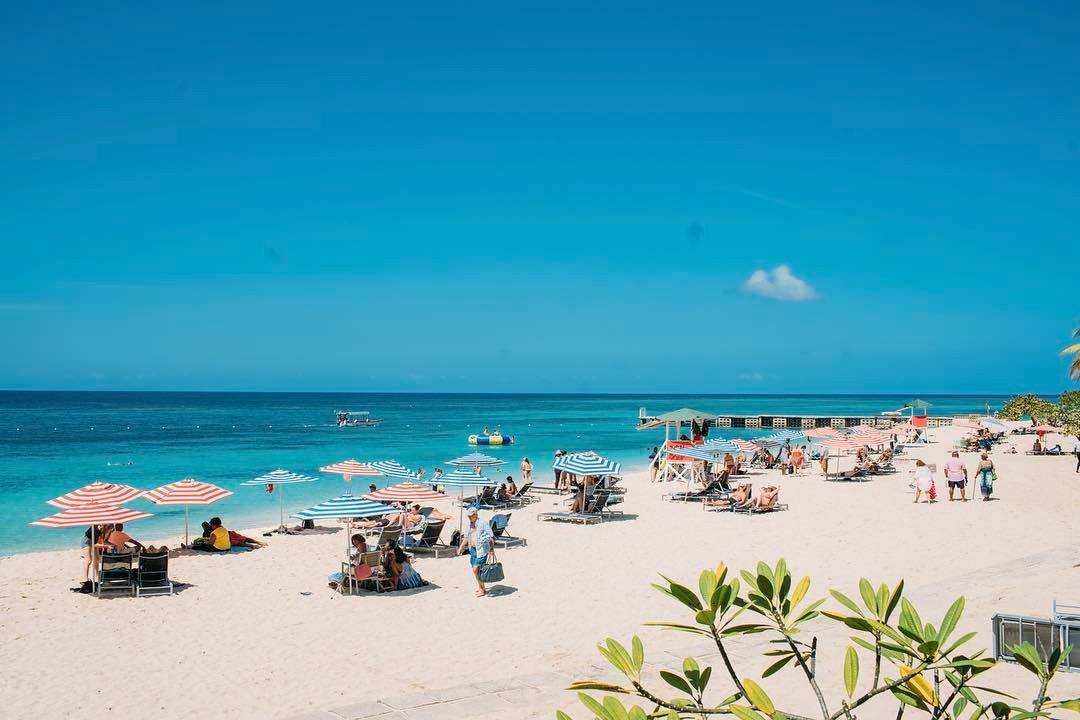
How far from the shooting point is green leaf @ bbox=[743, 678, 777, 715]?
2.11m

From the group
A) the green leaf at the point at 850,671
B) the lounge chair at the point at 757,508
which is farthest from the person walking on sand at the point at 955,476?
the green leaf at the point at 850,671

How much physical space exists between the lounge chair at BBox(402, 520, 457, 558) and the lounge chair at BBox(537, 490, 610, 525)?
13.6 feet

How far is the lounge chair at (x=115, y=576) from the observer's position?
11.9m

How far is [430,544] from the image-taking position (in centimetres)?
1474

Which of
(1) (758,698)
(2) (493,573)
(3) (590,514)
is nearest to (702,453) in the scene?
(3) (590,514)

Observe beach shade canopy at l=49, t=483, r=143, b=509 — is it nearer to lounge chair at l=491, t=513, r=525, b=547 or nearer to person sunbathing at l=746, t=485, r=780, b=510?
lounge chair at l=491, t=513, r=525, b=547

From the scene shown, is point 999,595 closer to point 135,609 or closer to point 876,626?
point 876,626

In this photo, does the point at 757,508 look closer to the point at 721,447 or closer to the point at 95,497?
the point at 721,447

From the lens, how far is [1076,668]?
5.66m

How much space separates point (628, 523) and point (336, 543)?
242 inches

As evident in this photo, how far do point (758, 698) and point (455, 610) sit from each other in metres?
9.09

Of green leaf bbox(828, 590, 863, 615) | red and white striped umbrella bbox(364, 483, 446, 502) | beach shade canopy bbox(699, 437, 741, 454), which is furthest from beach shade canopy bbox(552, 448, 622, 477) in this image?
green leaf bbox(828, 590, 863, 615)

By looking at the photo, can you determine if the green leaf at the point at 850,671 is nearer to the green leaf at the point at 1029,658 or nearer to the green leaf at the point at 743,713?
the green leaf at the point at 743,713

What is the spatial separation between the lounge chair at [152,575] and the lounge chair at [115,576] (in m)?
0.12
